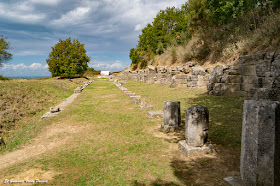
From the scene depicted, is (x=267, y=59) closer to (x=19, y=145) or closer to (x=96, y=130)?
(x=96, y=130)

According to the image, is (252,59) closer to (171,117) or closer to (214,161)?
(171,117)

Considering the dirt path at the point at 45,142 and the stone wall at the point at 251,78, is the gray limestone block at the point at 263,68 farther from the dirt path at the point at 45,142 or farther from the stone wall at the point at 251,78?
the dirt path at the point at 45,142

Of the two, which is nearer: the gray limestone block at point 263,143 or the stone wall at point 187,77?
the gray limestone block at point 263,143

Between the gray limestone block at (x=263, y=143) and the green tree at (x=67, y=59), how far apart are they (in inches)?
1535

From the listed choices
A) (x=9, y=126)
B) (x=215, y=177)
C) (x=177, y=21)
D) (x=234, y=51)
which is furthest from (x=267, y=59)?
(x=177, y=21)

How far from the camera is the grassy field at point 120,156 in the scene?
3.63 m

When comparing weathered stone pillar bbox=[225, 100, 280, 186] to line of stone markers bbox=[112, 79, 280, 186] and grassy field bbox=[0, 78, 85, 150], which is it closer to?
line of stone markers bbox=[112, 79, 280, 186]

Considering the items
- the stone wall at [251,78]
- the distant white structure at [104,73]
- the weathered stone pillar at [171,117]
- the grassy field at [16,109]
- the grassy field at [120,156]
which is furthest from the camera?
the distant white structure at [104,73]

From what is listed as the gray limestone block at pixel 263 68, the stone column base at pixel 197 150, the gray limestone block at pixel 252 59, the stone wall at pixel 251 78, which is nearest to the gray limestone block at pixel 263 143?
the stone column base at pixel 197 150

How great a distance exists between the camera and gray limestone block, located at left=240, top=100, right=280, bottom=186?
8.35 ft

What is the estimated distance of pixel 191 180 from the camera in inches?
135

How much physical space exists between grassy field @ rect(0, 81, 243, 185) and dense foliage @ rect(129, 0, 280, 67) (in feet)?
43.6

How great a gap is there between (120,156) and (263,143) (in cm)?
315

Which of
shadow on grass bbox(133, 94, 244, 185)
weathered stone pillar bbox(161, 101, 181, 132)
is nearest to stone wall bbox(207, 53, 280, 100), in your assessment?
shadow on grass bbox(133, 94, 244, 185)
